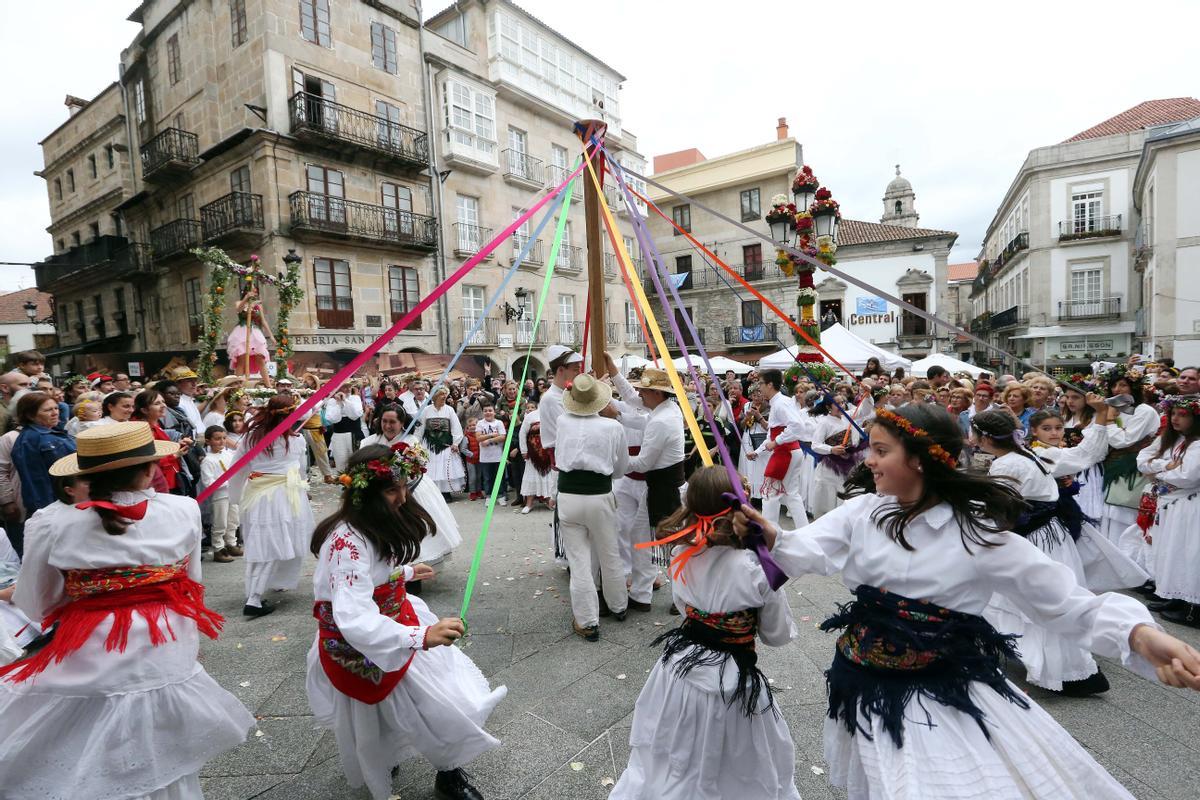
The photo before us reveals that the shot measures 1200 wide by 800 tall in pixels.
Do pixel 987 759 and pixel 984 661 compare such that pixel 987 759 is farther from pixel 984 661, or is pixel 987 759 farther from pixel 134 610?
pixel 134 610

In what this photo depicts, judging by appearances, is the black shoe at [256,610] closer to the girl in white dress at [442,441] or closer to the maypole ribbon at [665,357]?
the girl in white dress at [442,441]

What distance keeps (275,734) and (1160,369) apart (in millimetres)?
10868

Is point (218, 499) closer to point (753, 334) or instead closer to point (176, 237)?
point (176, 237)

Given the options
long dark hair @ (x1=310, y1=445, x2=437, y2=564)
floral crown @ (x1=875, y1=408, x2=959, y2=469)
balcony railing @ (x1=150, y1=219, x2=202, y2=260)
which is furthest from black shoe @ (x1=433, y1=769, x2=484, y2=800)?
balcony railing @ (x1=150, y1=219, x2=202, y2=260)

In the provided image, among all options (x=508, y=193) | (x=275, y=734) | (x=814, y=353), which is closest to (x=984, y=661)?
(x=275, y=734)

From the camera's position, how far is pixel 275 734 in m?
3.19

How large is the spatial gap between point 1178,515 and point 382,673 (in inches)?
216

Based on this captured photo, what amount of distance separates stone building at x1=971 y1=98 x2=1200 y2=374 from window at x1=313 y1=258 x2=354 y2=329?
2653 cm

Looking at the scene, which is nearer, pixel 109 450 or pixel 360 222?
pixel 109 450

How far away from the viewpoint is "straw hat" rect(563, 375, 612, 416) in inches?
178

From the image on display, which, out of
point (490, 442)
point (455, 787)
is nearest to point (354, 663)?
point (455, 787)

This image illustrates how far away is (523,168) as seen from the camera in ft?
72.6

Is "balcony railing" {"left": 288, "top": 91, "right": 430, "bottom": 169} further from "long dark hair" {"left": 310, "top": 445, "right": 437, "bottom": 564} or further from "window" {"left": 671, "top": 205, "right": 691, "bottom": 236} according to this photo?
"long dark hair" {"left": 310, "top": 445, "right": 437, "bottom": 564}

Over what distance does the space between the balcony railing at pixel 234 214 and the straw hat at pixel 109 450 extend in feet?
52.8
